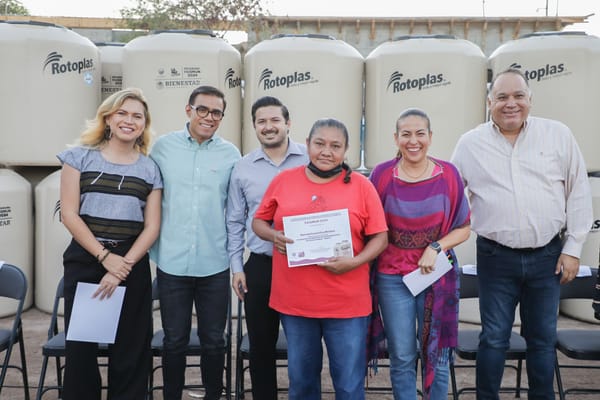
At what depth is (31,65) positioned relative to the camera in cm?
418

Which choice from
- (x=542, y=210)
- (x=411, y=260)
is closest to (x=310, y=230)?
(x=411, y=260)

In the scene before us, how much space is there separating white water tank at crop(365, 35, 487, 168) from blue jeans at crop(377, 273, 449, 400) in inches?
80.4

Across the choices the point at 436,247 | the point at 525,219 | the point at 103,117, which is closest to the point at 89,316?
the point at 103,117

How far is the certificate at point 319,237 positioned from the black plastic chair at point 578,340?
4.50ft

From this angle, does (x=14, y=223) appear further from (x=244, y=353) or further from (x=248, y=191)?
(x=248, y=191)

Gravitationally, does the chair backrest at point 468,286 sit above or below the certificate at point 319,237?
below

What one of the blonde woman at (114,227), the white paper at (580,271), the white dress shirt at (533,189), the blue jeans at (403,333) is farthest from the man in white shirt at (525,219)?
the blonde woman at (114,227)

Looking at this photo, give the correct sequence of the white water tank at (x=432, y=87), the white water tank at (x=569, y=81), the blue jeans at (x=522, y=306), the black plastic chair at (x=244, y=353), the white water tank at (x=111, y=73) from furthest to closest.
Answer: the white water tank at (x=111, y=73), the white water tank at (x=432, y=87), the white water tank at (x=569, y=81), the black plastic chair at (x=244, y=353), the blue jeans at (x=522, y=306)

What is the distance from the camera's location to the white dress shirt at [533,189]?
2.35m

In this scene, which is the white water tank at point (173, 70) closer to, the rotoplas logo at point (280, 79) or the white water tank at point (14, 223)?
the rotoplas logo at point (280, 79)

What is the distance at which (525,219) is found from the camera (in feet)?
7.70

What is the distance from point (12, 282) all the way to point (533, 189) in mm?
2620

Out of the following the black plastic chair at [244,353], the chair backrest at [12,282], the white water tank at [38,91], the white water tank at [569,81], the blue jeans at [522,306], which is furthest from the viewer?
the white water tank at [38,91]

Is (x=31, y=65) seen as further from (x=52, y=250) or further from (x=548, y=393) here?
(x=548, y=393)
